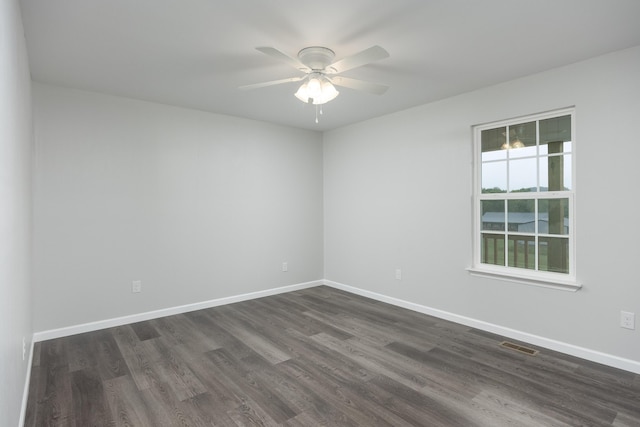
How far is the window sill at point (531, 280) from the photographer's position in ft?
9.59

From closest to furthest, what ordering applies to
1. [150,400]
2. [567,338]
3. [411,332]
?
1. [150,400]
2. [567,338]
3. [411,332]

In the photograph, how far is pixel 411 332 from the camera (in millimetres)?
3461

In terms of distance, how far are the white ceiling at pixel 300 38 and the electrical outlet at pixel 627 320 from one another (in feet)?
6.62

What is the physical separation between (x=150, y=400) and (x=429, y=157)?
3476 millimetres

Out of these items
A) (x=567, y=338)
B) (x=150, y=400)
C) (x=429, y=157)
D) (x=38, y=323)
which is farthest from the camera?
(x=429, y=157)

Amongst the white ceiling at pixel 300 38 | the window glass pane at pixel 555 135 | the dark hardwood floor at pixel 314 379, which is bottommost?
the dark hardwood floor at pixel 314 379

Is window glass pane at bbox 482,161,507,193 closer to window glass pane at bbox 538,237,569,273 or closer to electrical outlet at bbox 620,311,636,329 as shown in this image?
window glass pane at bbox 538,237,569,273

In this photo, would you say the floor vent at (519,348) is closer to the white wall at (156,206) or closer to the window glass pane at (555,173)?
the window glass pane at (555,173)

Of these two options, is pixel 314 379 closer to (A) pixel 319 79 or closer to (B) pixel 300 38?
(A) pixel 319 79

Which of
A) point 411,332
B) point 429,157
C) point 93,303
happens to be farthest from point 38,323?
point 429,157

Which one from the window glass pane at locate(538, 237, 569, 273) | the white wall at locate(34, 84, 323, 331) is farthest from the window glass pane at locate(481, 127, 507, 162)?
the white wall at locate(34, 84, 323, 331)

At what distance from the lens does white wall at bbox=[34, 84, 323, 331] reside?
3336 millimetres

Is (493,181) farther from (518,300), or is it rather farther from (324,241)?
(324,241)

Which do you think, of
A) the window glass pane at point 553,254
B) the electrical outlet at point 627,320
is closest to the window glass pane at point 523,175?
the window glass pane at point 553,254
